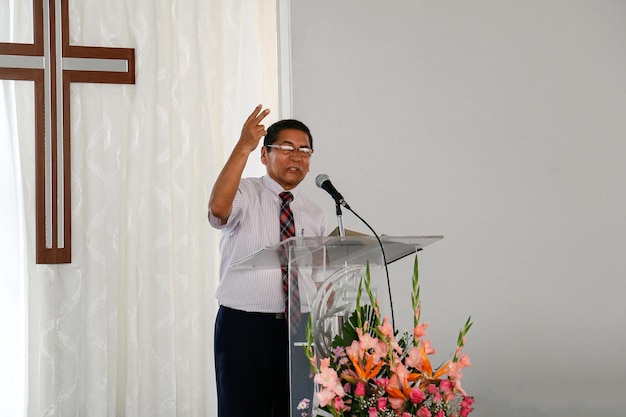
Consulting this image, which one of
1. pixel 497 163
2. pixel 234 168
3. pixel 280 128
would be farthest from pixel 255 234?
pixel 497 163

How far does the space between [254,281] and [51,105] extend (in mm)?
1565

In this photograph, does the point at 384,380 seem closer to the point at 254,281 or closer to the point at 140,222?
the point at 254,281

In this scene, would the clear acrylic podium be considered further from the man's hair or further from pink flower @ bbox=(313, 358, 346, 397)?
the man's hair

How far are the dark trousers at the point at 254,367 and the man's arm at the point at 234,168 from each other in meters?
0.40

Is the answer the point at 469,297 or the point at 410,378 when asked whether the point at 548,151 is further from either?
the point at 410,378

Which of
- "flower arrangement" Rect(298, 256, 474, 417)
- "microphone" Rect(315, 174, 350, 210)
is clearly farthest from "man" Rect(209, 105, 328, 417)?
"flower arrangement" Rect(298, 256, 474, 417)

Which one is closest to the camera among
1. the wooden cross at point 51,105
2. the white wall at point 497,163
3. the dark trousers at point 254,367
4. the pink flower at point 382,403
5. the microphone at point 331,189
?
the pink flower at point 382,403

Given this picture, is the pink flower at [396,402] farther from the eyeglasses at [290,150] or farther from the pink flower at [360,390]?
the eyeglasses at [290,150]

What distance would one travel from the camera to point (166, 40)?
359 centimetres

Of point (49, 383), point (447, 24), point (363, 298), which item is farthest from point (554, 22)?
point (49, 383)

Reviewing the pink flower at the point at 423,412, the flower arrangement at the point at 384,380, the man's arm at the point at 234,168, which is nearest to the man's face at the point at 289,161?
the man's arm at the point at 234,168

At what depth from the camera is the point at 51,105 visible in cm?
335

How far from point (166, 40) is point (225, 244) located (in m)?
1.46

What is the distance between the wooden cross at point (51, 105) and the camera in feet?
10.9
